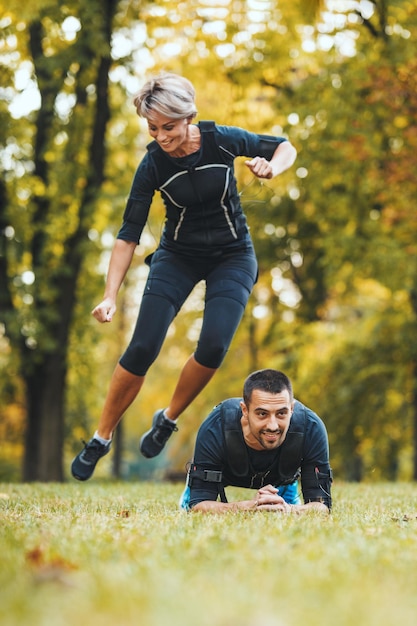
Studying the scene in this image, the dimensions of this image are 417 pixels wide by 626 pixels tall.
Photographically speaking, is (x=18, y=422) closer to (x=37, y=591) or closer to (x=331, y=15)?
(x=331, y=15)

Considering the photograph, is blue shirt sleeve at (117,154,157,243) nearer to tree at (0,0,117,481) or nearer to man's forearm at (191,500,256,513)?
man's forearm at (191,500,256,513)

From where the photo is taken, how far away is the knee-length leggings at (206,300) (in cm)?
563

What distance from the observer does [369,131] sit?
51.4 ft

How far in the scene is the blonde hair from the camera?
16.6ft

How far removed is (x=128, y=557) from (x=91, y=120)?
1368cm

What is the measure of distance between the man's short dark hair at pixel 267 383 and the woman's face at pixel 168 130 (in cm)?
149

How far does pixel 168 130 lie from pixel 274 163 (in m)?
0.70

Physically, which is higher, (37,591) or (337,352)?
(337,352)

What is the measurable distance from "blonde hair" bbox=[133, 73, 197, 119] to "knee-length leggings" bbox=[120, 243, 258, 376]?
1.09 metres

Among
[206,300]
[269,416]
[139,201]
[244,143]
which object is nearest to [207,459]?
[269,416]

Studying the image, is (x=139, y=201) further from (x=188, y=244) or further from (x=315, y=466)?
(x=315, y=466)

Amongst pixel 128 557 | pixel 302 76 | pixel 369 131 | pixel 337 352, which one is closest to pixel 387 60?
pixel 369 131

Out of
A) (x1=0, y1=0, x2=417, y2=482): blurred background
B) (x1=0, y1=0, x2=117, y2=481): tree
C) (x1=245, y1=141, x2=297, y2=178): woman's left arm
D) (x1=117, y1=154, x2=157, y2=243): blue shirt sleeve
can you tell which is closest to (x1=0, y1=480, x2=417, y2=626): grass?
(x1=245, y1=141, x2=297, y2=178): woman's left arm

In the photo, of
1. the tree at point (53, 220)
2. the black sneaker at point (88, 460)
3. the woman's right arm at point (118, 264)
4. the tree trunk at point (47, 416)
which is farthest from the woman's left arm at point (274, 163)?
the tree trunk at point (47, 416)
